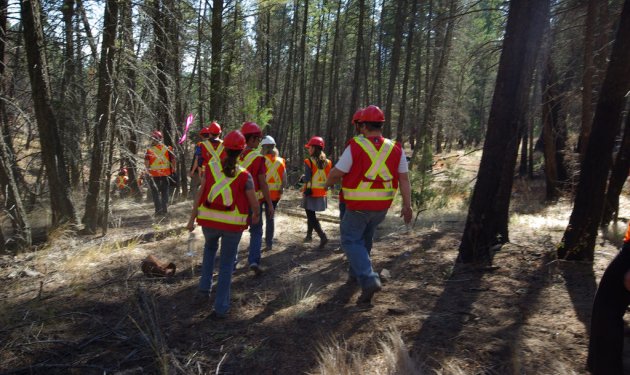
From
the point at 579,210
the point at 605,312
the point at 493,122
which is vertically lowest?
the point at 605,312

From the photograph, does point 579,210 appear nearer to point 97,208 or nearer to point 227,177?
point 227,177

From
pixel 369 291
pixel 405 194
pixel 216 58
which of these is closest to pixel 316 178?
pixel 405 194

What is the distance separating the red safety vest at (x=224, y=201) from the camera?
14.6 feet

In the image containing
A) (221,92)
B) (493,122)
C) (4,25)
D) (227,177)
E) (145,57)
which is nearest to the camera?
(227,177)

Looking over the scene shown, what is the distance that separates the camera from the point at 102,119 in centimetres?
820

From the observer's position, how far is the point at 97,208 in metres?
8.68

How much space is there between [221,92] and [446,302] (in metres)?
10.6

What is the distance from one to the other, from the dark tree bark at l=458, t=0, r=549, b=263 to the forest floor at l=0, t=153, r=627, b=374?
387mm

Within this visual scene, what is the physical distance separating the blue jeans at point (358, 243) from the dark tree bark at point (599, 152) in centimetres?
232

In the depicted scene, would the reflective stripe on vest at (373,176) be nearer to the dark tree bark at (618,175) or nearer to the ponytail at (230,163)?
the ponytail at (230,163)

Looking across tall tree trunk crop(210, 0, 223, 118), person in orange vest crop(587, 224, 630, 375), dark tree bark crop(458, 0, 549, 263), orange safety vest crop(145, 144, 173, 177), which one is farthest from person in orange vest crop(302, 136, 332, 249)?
tall tree trunk crop(210, 0, 223, 118)

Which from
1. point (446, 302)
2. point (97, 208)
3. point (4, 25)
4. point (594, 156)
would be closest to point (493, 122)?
point (594, 156)

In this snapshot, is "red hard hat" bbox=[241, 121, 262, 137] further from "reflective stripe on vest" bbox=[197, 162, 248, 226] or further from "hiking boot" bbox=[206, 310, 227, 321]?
"hiking boot" bbox=[206, 310, 227, 321]

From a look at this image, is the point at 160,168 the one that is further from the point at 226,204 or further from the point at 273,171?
the point at 226,204
